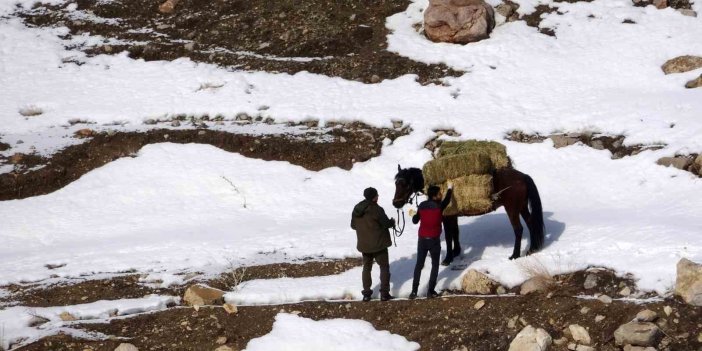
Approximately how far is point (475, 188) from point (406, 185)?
4.29 ft

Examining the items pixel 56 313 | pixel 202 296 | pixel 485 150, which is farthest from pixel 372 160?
pixel 56 313

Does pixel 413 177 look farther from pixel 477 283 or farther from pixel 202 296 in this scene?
pixel 202 296

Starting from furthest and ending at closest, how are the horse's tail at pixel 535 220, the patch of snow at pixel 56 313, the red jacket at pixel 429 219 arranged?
the horse's tail at pixel 535 220 → the red jacket at pixel 429 219 → the patch of snow at pixel 56 313

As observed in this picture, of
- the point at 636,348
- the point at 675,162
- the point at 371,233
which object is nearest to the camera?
the point at 636,348

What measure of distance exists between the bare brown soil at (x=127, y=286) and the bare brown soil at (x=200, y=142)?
6.14 metres

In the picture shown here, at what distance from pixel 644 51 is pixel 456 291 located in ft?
52.8

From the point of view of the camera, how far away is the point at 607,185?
18.6m

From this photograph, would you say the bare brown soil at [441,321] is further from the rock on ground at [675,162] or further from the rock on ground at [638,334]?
the rock on ground at [675,162]

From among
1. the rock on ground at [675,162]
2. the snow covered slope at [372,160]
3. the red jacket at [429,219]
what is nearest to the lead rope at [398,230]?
the snow covered slope at [372,160]

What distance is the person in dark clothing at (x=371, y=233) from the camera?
42.3 ft

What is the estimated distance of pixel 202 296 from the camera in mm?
13656

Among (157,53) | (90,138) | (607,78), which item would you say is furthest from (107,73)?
(607,78)

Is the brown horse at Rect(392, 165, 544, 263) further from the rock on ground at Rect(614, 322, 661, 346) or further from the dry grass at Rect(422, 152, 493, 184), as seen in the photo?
the rock on ground at Rect(614, 322, 661, 346)

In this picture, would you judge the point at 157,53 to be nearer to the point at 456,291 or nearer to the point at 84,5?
the point at 84,5
